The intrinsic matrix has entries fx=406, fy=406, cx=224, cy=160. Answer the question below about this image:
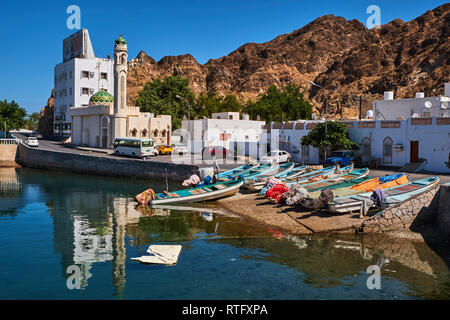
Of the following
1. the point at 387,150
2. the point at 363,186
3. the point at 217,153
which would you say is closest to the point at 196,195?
the point at 363,186

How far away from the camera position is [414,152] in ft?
100

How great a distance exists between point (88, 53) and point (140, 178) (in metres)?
46.8

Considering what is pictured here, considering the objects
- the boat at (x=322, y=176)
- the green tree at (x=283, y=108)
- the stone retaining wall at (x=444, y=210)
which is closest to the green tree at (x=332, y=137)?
the boat at (x=322, y=176)

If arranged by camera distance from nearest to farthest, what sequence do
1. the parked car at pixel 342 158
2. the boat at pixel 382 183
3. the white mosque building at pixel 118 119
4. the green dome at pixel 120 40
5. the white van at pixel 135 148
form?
1. the boat at pixel 382 183
2. the parked car at pixel 342 158
3. the white van at pixel 135 148
4. the white mosque building at pixel 118 119
5. the green dome at pixel 120 40

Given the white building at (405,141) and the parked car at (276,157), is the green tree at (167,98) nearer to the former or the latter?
the parked car at (276,157)

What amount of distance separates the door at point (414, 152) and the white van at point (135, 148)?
24.8 meters

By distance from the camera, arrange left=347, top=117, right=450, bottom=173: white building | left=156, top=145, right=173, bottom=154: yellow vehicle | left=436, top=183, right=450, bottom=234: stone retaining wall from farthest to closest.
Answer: left=156, top=145, right=173, bottom=154: yellow vehicle
left=347, top=117, right=450, bottom=173: white building
left=436, top=183, right=450, bottom=234: stone retaining wall

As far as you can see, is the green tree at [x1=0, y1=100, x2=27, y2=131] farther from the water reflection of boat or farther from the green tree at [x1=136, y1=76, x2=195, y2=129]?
the water reflection of boat

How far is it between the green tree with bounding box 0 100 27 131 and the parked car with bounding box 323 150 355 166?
59431 millimetres

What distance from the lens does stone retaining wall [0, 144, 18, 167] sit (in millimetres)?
54062

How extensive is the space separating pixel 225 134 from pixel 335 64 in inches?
3026

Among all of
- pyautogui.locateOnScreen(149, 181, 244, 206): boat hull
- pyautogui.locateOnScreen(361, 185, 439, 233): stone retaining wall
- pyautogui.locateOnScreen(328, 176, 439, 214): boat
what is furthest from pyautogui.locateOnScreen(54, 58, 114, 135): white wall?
pyautogui.locateOnScreen(361, 185, 439, 233): stone retaining wall

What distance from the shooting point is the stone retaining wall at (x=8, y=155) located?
5406 cm

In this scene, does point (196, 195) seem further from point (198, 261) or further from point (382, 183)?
point (382, 183)
